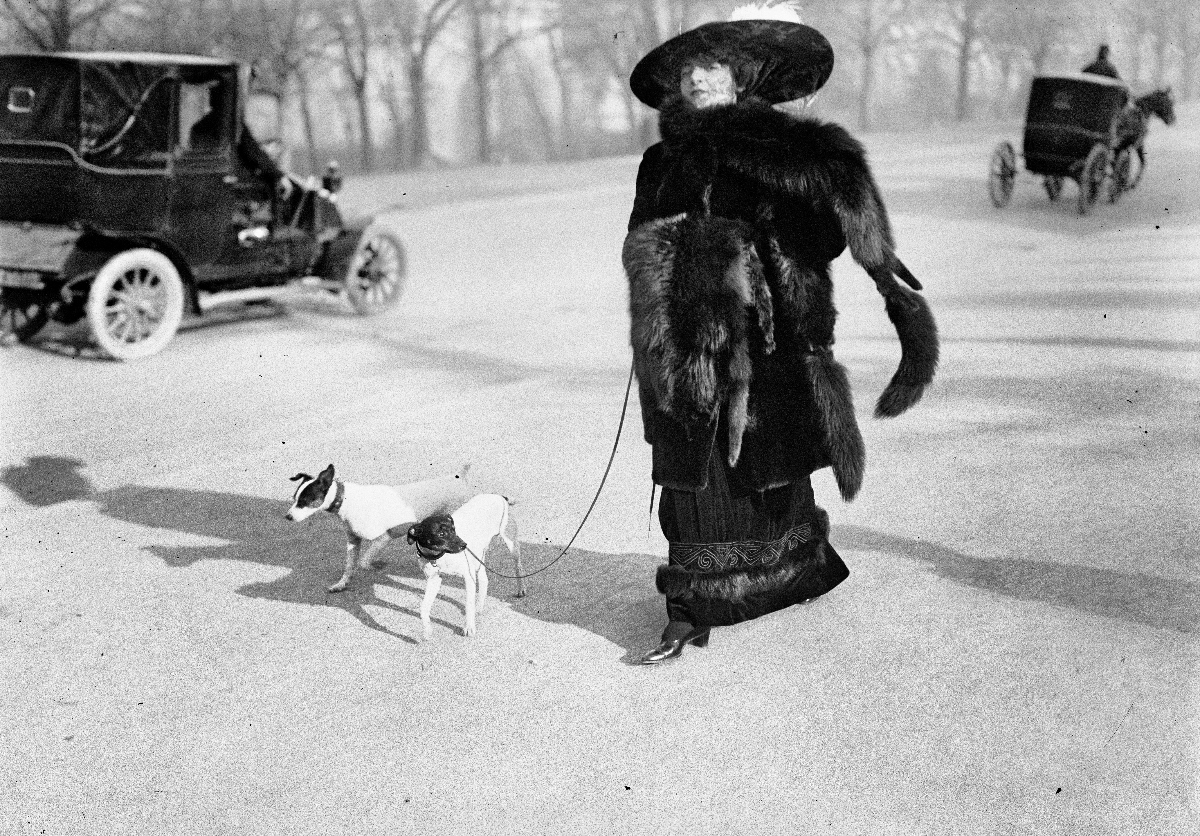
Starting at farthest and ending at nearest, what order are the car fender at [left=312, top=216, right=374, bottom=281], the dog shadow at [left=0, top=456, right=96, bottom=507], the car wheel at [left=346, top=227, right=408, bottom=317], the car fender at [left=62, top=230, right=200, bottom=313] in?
the car wheel at [left=346, top=227, right=408, bottom=317]
the car fender at [left=312, top=216, right=374, bottom=281]
the car fender at [left=62, top=230, right=200, bottom=313]
the dog shadow at [left=0, top=456, right=96, bottom=507]

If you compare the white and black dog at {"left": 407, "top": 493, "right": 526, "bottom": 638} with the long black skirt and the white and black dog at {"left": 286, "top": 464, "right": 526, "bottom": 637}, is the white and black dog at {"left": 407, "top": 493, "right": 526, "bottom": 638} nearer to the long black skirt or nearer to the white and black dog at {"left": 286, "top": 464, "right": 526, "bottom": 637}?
the white and black dog at {"left": 286, "top": 464, "right": 526, "bottom": 637}

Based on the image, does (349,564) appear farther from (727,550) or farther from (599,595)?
(727,550)

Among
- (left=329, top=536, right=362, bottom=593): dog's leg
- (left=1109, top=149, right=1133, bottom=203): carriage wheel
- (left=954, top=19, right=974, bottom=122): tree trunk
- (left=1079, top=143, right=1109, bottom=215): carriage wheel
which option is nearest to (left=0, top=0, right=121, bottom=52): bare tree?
(left=329, top=536, right=362, bottom=593): dog's leg

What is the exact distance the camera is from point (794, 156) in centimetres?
426

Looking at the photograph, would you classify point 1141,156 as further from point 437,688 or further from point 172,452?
point 437,688

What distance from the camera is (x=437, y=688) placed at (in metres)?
4.37

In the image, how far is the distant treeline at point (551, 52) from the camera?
19.0m

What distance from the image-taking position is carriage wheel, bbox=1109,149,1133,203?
16828 millimetres

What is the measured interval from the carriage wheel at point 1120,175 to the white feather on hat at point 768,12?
13.5 m

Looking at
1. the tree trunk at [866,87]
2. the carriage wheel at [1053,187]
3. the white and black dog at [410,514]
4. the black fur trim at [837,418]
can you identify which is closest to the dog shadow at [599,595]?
the white and black dog at [410,514]

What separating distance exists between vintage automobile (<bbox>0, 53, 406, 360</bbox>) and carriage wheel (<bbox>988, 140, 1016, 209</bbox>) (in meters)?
10.3

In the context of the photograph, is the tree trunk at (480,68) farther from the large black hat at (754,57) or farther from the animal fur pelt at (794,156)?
the animal fur pelt at (794,156)

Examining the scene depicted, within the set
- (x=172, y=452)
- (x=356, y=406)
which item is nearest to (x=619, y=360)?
(x=356, y=406)

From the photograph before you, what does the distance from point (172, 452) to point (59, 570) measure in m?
1.85
